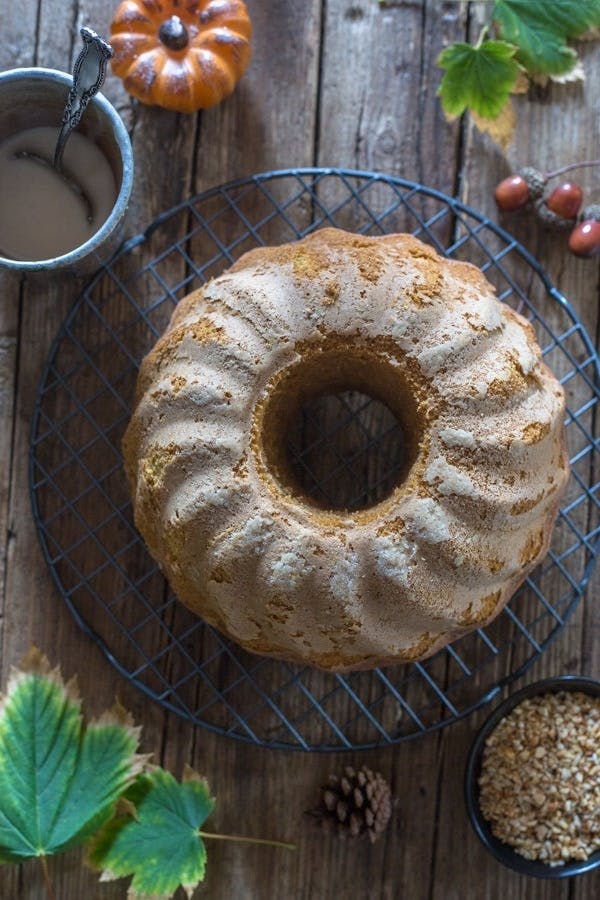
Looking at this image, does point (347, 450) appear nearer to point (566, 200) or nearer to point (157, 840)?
point (566, 200)

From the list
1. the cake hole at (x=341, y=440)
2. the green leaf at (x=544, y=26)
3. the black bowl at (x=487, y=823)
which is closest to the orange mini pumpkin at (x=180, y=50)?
the green leaf at (x=544, y=26)

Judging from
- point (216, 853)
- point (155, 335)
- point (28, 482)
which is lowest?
point (216, 853)

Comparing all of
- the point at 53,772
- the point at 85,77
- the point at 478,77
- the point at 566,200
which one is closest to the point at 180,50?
the point at 85,77

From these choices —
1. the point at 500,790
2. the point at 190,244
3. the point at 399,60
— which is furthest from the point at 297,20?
the point at 500,790

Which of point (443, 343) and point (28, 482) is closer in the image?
point (443, 343)

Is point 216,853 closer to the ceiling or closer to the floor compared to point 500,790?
closer to the floor

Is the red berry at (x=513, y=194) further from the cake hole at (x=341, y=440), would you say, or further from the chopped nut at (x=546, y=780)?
the chopped nut at (x=546, y=780)

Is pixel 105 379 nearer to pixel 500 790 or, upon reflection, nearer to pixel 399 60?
pixel 399 60
